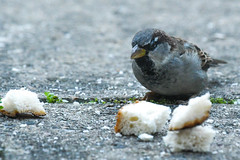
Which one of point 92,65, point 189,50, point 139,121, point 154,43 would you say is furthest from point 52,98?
point 92,65

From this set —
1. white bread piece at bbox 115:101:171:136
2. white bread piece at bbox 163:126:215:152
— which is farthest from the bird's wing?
white bread piece at bbox 163:126:215:152

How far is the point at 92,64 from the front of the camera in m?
6.18

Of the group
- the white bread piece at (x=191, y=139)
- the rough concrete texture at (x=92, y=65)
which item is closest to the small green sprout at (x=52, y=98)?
the rough concrete texture at (x=92, y=65)

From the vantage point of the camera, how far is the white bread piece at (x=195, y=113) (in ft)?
9.36

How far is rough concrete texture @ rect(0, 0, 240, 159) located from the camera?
3145 mm

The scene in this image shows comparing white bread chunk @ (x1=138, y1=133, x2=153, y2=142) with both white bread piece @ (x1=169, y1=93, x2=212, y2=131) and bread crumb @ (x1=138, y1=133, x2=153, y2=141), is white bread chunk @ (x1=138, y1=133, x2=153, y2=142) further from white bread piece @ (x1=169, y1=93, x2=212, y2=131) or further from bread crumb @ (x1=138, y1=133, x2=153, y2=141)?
white bread piece @ (x1=169, y1=93, x2=212, y2=131)

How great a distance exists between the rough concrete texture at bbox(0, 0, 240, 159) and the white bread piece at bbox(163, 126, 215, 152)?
6cm

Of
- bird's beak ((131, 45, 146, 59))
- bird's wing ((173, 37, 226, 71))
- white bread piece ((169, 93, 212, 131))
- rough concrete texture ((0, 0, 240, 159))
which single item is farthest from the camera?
bird's wing ((173, 37, 226, 71))

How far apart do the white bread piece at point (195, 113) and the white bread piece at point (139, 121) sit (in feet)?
1.42

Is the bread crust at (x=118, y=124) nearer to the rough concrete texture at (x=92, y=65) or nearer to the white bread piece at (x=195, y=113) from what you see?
the rough concrete texture at (x=92, y=65)

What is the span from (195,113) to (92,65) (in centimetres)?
339

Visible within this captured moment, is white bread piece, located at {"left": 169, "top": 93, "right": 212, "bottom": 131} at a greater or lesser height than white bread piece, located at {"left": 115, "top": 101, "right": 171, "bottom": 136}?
greater

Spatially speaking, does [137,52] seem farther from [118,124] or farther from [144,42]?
[118,124]

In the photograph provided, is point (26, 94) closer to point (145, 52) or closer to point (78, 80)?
point (145, 52)
